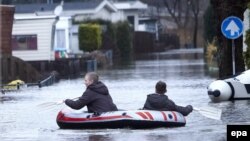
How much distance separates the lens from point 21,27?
5844 cm

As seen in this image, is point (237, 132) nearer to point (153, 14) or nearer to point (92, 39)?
point (92, 39)

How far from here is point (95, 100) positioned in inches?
730

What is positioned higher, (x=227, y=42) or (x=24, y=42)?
(x=227, y=42)

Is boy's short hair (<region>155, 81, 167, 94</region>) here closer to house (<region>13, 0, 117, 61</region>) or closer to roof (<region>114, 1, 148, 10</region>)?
house (<region>13, 0, 117, 61</region>)

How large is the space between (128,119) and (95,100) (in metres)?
0.87

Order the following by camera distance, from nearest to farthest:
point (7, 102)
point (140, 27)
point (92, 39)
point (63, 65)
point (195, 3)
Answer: point (7, 102) → point (63, 65) → point (92, 39) → point (195, 3) → point (140, 27)

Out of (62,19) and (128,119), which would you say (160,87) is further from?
(62,19)

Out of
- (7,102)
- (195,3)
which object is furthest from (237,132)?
(195,3)

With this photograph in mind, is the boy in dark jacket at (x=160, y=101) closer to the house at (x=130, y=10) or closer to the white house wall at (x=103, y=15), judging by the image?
the white house wall at (x=103, y=15)

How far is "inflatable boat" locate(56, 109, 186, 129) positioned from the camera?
59.6ft

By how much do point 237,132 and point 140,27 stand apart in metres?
98.3

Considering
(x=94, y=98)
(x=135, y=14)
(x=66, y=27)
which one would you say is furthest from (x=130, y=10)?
(x=94, y=98)

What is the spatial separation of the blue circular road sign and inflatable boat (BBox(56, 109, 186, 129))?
894 centimetres

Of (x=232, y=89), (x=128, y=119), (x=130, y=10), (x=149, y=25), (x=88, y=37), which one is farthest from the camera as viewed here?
(x=149, y=25)
